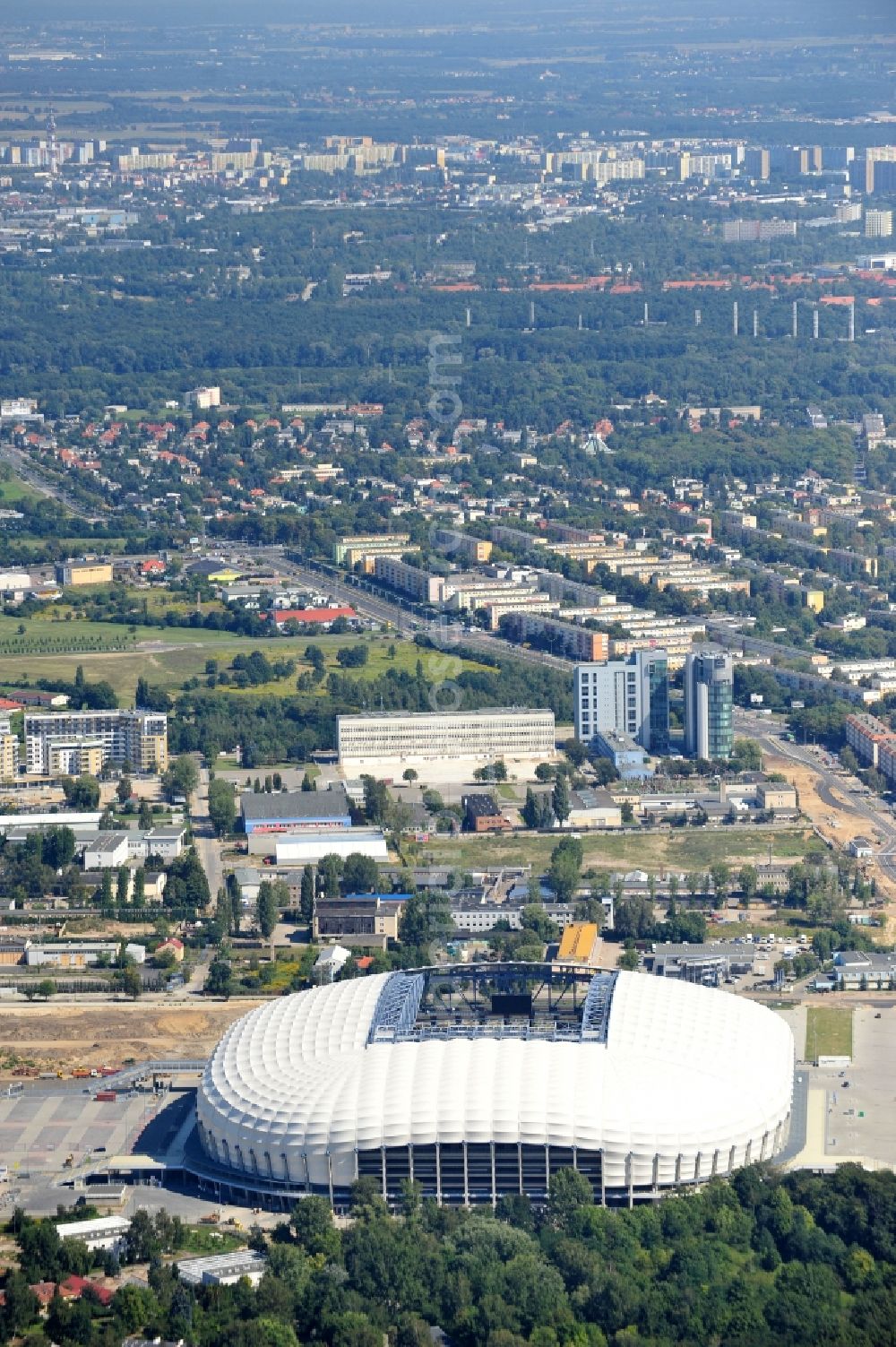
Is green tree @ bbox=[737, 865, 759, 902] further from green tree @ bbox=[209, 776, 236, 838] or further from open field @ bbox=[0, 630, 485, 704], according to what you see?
open field @ bbox=[0, 630, 485, 704]

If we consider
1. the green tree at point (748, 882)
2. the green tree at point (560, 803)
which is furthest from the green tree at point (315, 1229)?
the green tree at point (560, 803)

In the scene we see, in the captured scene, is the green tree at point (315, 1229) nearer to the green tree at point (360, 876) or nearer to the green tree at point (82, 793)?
the green tree at point (360, 876)

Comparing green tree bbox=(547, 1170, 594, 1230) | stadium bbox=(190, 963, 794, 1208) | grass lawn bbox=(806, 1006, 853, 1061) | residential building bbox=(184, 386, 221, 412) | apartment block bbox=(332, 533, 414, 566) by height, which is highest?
stadium bbox=(190, 963, 794, 1208)

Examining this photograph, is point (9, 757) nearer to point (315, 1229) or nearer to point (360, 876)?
point (360, 876)

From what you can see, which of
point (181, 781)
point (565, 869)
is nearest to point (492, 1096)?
point (565, 869)

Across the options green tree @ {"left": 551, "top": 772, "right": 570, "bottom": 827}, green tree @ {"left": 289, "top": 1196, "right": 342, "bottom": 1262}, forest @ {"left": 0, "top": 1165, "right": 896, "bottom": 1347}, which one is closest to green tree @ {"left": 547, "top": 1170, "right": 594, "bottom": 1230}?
forest @ {"left": 0, "top": 1165, "right": 896, "bottom": 1347}

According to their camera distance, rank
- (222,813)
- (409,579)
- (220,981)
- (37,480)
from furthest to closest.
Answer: (37,480) → (409,579) → (222,813) → (220,981)

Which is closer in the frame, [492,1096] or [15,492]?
[492,1096]
